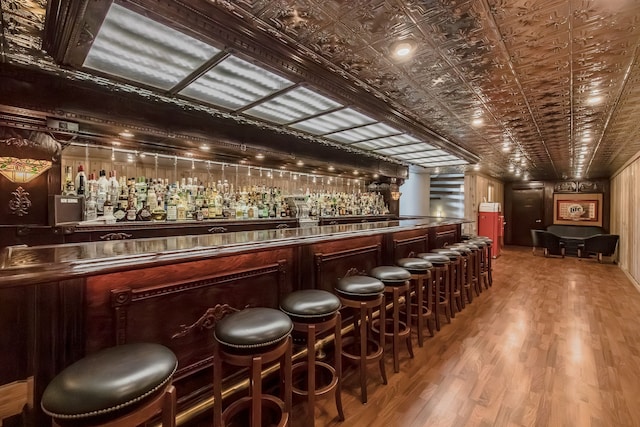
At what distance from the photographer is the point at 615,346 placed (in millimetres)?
2957

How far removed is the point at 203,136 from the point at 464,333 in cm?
372

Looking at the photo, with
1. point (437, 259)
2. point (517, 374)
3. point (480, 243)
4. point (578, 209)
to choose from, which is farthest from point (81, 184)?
point (578, 209)

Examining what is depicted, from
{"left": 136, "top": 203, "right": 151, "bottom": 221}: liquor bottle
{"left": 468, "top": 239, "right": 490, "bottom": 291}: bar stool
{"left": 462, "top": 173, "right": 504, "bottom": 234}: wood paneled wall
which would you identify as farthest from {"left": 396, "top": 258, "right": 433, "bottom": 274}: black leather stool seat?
{"left": 462, "top": 173, "right": 504, "bottom": 234}: wood paneled wall

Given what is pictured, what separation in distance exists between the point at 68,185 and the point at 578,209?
1419 cm

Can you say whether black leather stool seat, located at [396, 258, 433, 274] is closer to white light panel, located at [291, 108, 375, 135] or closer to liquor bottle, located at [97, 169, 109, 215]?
white light panel, located at [291, 108, 375, 135]

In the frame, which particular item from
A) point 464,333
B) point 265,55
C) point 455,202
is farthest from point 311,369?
point 455,202

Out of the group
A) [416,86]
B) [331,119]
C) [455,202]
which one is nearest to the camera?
[416,86]

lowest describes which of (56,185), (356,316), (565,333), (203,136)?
(565,333)

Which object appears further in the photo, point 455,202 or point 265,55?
point 455,202

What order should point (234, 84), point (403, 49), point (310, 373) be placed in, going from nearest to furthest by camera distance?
point (310, 373), point (403, 49), point (234, 84)

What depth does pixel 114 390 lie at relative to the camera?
0.90 meters

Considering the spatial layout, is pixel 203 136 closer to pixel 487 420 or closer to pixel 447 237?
pixel 487 420

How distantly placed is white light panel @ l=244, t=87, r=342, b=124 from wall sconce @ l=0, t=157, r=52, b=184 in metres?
1.89

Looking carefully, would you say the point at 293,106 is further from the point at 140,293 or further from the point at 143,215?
the point at 140,293
